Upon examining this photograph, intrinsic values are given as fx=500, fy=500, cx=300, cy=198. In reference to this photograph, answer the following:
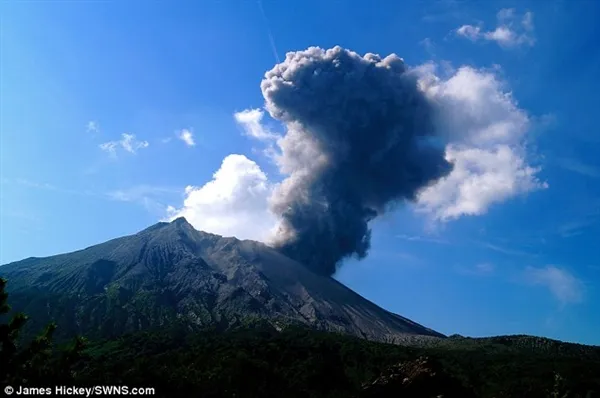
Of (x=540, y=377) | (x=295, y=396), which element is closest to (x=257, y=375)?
(x=295, y=396)

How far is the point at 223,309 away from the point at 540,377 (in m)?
105

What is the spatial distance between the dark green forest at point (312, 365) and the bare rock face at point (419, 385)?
1.8 inches

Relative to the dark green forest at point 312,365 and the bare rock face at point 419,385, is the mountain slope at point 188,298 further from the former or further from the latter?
the bare rock face at point 419,385

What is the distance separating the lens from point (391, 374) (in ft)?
78.3

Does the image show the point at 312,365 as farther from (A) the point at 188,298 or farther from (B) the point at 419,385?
(A) the point at 188,298

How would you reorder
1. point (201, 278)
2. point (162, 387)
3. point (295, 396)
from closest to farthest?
point (162, 387), point (295, 396), point (201, 278)

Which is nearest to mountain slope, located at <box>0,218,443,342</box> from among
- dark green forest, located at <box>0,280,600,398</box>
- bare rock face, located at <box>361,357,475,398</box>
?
dark green forest, located at <box>0,280,600,398</box>

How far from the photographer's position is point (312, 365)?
95688mm

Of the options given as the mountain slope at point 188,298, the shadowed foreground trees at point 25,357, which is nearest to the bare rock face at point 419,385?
the shadowed foreground trees at point 25,357

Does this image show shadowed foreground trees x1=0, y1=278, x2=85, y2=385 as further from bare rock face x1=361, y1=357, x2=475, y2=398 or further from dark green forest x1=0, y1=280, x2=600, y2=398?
bare rock face x1=361, y1=357, x2=475, y2=398

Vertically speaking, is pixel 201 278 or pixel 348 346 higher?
pixel 201 278

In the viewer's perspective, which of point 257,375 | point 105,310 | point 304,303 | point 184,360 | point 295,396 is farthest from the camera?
A: point 304,303

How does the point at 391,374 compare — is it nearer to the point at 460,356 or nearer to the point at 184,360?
the point at 184,360

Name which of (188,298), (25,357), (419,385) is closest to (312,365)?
(419,385)
